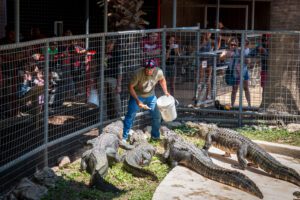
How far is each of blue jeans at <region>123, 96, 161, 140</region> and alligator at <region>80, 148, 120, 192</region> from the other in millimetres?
1693

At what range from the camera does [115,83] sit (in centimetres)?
1220

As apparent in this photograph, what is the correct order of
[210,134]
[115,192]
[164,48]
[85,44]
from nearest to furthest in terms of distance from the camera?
[115,192] → [210,134] → [85,44] → [164,48]

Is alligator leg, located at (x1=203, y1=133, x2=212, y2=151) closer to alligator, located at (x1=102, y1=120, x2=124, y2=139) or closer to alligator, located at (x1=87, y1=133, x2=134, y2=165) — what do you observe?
alligator, located at (x1=87, y1=133, x2=134, y2=165)

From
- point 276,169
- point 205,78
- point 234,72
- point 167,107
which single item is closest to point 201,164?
point 276,169

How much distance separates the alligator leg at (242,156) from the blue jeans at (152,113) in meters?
2.05

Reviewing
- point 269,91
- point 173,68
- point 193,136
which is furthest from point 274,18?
point 193,136

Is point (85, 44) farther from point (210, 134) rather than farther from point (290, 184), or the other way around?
point (290, 184)

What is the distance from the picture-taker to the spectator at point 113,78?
12039 mm

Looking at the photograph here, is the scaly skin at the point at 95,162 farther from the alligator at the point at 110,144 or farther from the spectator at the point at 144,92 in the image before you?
the spectator at the point at 144,92

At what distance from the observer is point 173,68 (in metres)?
14.0

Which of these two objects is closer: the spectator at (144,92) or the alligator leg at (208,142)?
the alligator leg at (208,142)

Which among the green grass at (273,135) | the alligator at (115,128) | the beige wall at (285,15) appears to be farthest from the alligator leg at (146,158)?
the beige wall at (285,15)

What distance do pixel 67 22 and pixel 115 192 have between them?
11193mm

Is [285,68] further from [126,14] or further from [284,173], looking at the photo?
[284,173]
